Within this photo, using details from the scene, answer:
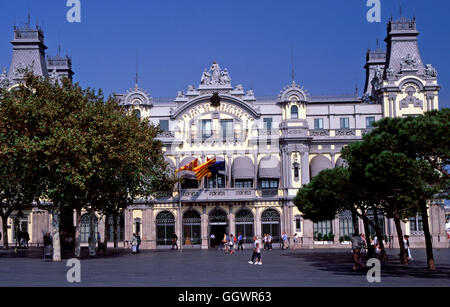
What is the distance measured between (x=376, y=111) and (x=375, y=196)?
121 feet

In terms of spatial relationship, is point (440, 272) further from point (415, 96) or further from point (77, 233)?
point (415, 96)

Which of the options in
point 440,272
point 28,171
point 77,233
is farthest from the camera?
point 77,233

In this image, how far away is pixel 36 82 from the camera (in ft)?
140

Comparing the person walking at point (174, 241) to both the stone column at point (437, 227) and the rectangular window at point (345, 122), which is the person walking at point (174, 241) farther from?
the stone column at point (437, 227)

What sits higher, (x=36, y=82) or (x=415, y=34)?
(x=415, y=34)

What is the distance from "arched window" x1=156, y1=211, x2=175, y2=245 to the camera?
6825cm

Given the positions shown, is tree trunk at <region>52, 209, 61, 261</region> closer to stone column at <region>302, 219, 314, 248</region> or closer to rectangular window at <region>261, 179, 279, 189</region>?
rectangular window at <region>261, 179, 279, 189</region>

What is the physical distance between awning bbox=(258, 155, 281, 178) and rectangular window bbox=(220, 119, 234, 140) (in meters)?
4.70

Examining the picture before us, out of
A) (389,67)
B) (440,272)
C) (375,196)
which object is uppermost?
(389,67)

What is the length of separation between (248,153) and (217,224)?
881 centimetres

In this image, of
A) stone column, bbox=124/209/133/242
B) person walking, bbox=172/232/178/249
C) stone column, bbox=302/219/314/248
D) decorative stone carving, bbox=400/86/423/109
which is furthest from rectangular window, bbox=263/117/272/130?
stone column, bbox=124/209/133/242

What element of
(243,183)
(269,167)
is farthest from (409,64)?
(243,183)

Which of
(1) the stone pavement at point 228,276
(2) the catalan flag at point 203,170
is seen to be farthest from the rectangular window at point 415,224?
(1) the stone pavement at point 228,276

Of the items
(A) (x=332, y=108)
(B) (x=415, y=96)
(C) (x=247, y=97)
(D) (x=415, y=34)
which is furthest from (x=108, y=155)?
(D) (x=415, y=34)
